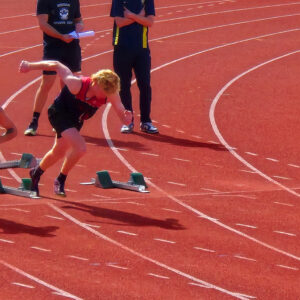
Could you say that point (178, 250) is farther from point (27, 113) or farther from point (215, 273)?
point (27, 113)

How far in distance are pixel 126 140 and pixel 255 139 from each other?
174 centimetres

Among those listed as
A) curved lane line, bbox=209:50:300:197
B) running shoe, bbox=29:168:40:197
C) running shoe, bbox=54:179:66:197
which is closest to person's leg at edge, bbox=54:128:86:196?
running shoe, bbox=54:179:66:197

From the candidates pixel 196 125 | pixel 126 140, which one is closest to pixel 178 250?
pixel 126 140

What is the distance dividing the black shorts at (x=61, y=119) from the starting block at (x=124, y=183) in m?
0.98

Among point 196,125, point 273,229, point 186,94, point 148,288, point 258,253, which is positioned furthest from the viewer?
point 186,94

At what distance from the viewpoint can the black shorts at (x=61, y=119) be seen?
475 inches

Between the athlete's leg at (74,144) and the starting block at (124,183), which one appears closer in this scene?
the athlete's leg at (74,144)

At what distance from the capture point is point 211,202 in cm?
1266

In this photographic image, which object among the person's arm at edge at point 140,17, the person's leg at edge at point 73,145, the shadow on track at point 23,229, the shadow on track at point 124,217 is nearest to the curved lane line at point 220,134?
the person's arm at edge at point 140,17

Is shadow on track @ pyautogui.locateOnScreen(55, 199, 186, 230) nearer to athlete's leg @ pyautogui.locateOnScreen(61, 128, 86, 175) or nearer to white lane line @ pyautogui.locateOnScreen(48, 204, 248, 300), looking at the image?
white lane line @ pyautogui.locateOnScreen(48, 204, 248, 300)

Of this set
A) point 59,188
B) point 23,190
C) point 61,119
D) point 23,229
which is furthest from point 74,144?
point 23,229

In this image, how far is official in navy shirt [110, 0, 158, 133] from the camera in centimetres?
1581

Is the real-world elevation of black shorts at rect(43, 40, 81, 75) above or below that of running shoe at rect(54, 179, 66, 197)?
above

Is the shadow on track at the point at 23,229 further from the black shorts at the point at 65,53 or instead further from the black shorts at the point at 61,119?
the black shorts at the point at 65,53
